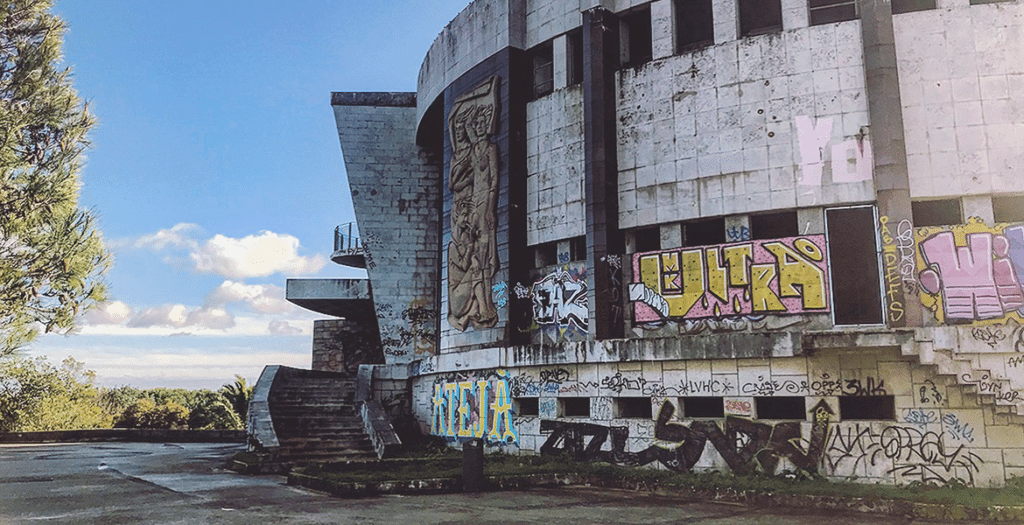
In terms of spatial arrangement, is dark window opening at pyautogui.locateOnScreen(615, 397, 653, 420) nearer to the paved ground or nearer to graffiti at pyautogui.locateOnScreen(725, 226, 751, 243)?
the paved ground

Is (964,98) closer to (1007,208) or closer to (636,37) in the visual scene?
(1007,208)

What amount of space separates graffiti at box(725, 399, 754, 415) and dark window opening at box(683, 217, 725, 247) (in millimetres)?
4971

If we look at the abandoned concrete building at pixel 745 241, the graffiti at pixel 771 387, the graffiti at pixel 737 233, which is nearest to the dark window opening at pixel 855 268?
the abandoned concrete building at pixel 745 241

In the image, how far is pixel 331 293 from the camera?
132ft

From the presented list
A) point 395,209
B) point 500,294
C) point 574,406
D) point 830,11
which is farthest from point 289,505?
point 395,209

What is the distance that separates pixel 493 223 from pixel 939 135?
14022 mm

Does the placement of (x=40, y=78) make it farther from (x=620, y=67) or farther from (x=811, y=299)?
(x=811, y=299)

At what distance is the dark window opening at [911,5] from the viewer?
2053 cm

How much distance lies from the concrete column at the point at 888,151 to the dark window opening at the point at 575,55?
29.6 ft

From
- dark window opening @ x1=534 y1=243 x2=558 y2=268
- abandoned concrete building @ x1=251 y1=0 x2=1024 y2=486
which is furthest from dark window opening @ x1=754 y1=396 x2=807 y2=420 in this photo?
dark window opening @ x1=534 y1=243 x2=558 y2=268

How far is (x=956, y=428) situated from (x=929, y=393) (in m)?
0.90

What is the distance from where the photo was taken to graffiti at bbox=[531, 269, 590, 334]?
2370 cm

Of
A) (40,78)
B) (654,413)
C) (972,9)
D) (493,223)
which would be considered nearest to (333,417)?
(493,223)

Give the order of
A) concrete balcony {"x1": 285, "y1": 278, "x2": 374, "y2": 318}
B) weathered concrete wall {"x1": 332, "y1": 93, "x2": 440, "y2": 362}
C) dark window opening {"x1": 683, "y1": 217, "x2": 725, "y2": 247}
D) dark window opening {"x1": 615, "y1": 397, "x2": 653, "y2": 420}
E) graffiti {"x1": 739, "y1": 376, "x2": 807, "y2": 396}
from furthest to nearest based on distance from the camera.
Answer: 1. concrete balcony {"x1": 285, "y1": 278, "x2": 374, "y2": 318}
2. weathered concrete wall {"x1": 332, "y1": 93, "x2": 440, "y2": 362}
3. dark window opening {"x1": 683, "y1": 217, "x2": 725, "y2": 247}
4. dark window opening {"x1": 615, "y1": 397, "x2": 653, "y2": 420}
5. graffiti {"x1": 739, "y1": 376, "x2": 807, "y2": 396}
